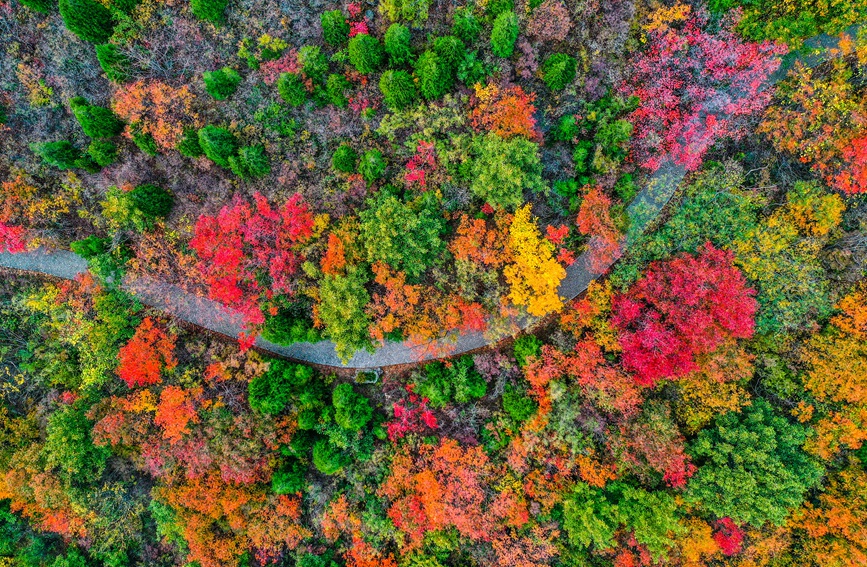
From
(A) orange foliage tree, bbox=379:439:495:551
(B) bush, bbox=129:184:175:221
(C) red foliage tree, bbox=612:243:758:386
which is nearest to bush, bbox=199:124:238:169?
(B) bush, bbox=129:184:175:221

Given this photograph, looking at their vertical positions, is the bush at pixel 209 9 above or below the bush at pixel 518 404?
above

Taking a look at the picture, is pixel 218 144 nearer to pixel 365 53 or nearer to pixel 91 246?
pixel 365 53

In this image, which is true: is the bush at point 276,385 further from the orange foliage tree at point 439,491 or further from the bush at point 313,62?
the bush at point 313,62

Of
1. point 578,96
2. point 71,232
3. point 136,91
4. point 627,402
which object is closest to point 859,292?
point 627,402

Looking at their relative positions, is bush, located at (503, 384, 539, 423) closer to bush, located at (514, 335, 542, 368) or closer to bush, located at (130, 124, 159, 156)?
bush, located at (514, 335, 542, 368)

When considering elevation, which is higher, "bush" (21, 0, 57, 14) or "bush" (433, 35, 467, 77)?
"bush" (433, 35, 467, 77)

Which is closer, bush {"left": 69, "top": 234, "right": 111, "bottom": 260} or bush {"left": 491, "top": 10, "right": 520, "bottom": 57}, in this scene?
bush {"left": 491, "top": 10, "right": 520, "bottom": 57}

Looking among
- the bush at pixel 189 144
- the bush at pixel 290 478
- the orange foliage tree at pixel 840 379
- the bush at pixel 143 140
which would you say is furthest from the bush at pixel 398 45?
the orange foliage tree at pixel 840 379
